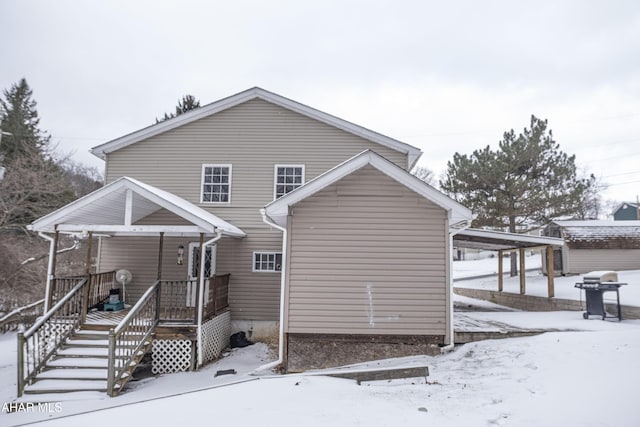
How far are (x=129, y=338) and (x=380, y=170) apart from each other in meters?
6.15

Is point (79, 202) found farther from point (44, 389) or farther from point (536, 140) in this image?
point (536, 140)

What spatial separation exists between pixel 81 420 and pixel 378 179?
20.1 feet

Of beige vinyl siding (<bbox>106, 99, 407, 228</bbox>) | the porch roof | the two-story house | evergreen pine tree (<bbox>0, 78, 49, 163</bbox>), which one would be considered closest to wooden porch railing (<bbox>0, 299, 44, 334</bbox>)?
the two-story house

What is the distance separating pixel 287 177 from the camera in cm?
1112

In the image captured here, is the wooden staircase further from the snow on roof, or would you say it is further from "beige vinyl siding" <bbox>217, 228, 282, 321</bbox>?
the snow on roof

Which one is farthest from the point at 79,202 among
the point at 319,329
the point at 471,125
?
the point at 471,125

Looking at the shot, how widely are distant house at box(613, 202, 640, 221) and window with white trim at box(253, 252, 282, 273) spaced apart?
33.2m

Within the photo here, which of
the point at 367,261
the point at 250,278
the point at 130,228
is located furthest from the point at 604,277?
the point at 130,228

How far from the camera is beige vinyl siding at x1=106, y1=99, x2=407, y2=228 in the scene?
1104 centimetres

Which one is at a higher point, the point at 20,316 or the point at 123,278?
the point at 123,278

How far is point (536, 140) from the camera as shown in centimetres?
1912

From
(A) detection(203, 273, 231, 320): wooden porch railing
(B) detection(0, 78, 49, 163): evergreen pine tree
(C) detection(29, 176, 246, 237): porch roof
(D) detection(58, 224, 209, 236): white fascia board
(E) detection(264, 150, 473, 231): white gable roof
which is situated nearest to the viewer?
(E) detection(264, 150, 473, 231): white gable roof

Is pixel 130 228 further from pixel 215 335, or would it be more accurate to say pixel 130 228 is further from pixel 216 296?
pixel 215 335

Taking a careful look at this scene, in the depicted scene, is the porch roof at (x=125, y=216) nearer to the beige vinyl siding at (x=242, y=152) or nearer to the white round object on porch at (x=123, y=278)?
the white round object on porch at (x=123, y=278)
